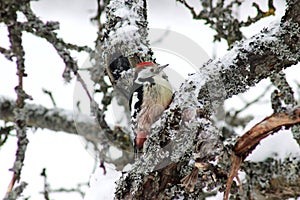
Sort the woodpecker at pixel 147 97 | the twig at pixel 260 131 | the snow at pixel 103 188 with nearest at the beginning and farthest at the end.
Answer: the twig at pixel 260 131 < the woodpecker at pixel 147 97 < the snow at pixel 103 188

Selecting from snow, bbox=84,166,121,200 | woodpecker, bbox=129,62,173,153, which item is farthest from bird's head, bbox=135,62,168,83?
snow, bbox=84,166,121,200

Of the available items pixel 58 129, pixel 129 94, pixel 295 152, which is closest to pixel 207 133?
pixel 129 94

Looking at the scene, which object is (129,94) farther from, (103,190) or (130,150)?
(130,150)

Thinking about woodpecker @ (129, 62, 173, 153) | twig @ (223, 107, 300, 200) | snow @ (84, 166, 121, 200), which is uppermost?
woodpecker @ (129, 62, 173, 153)

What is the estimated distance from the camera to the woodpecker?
0.96 meters

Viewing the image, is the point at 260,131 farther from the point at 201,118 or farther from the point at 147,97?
the point at 147,97

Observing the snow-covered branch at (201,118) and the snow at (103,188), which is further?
the snow at (103,188)

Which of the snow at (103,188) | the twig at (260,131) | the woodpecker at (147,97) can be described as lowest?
the twig at (260,131)

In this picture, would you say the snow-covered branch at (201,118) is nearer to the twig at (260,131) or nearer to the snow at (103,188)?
the twig at (260,131)

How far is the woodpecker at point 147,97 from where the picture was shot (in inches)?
37.7

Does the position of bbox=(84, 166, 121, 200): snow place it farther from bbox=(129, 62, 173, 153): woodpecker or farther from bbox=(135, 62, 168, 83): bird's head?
bbox=(135, 62, 168, 83): bird's head

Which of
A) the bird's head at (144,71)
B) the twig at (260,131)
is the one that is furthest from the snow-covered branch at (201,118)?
the bird's head at (144,71)

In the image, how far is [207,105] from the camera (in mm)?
894

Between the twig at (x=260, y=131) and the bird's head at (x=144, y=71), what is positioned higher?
the bird's head at (x=144, y=71)
